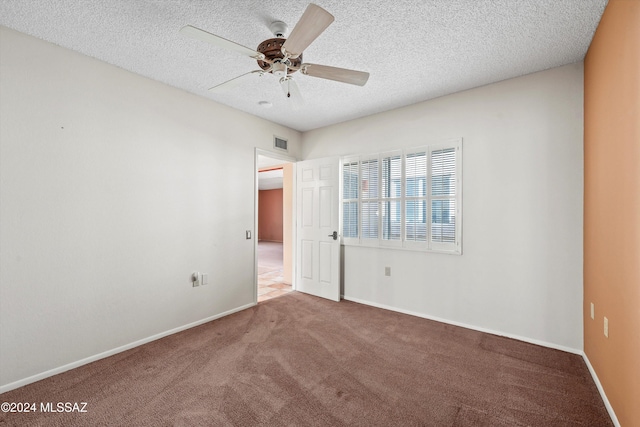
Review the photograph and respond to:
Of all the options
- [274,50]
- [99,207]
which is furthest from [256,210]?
[274,50]

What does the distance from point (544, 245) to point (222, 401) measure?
307cm

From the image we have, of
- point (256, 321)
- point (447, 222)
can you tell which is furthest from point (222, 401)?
point (447, 222)

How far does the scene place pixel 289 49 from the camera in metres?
1.75

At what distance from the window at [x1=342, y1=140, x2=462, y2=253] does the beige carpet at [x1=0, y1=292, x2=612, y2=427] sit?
111cm

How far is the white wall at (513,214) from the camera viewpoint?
2611 millimetres

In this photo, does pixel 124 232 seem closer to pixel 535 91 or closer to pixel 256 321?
pixel 256 321

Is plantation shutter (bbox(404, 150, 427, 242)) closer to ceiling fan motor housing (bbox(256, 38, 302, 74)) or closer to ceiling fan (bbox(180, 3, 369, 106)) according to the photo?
ceiling fan (bbox(180, 3, 369, 106))

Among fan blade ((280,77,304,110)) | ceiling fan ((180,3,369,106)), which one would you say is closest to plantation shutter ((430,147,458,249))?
ceiling fan ((180,3,369,106))

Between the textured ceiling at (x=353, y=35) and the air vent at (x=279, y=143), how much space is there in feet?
4.17

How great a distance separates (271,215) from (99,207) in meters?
10.7

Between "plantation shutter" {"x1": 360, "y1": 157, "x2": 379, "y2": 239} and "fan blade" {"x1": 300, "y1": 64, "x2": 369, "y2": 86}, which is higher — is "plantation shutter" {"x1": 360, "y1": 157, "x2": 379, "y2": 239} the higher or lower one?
the lower one

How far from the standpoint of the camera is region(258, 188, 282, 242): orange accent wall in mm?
12969

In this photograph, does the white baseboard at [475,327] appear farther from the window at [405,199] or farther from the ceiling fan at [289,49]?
the ceiling fan at [289,49]

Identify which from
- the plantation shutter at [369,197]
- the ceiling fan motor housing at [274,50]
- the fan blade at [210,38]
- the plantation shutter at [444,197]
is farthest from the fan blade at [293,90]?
the plantation shutter at [444,197]
